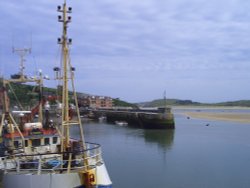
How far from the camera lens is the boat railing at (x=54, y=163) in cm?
1410

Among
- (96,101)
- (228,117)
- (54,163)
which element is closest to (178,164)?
(54,163)

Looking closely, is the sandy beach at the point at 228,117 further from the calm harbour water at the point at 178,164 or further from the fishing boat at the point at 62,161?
the fishing boat at the point at 62,161

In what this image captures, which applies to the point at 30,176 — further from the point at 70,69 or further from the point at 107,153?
the point at 107,153

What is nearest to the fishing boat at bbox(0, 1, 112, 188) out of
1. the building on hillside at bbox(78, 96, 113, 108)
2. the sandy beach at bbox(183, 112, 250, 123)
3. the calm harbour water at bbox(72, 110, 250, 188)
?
the calm harbour water at bbox(72, 110, 250, 188)

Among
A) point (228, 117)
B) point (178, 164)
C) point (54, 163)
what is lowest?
point (178, 164)

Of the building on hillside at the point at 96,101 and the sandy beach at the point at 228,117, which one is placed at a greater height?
the building on hillside at the point at 96,101

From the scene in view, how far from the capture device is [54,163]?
14.4 m

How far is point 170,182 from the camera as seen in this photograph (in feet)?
73.0

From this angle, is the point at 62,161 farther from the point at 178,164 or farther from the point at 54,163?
the point at 178,164

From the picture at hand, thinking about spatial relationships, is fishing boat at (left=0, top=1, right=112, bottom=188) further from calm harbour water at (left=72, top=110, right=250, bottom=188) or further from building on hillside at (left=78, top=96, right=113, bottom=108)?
building on hillside at (left=78, top=96, right=113, bottom=108)

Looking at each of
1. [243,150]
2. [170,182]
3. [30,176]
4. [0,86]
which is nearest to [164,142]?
[243,150]

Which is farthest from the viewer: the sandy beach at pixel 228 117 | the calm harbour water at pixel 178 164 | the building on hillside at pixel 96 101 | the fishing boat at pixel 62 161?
the building on hillside at pixel 96 101

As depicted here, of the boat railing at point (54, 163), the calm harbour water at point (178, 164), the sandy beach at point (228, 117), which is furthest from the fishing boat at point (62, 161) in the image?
the sandy beach at point (228, 117)

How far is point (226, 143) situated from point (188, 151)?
9303 mm
